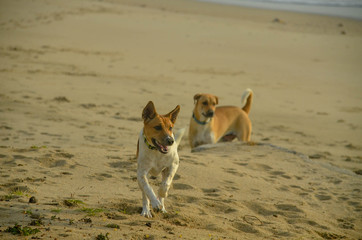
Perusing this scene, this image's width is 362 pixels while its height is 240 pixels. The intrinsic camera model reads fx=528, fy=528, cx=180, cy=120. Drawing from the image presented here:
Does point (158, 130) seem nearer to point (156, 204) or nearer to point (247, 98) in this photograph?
point (156, 204)

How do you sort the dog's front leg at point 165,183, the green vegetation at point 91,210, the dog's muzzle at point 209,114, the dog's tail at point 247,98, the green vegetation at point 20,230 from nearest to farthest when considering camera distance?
1. the green vegetation at point 20,230
2. the green vegetation at point 91,210
3. the dog's front leg at point 165,183
4. the dog's muzzle at point 209,114
5. the dog's tail at point 247,98

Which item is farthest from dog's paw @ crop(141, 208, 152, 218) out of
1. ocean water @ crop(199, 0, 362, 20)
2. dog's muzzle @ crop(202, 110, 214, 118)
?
ocean water @ crop(199, 0, 362, 20)

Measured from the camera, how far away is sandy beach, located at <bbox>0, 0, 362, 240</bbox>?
217 inches

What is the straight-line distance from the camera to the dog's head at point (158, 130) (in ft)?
17.5

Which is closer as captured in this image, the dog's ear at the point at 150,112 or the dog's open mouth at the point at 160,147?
the dog's open mouth at the point at 160,147

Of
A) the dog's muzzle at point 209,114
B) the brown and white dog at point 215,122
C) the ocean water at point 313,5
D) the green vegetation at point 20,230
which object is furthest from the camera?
the ocean water at point 313,5

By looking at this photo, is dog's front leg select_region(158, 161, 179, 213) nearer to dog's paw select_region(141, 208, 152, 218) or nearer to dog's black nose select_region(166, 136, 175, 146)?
dog's paw select_region(141, 208, 152, 218)

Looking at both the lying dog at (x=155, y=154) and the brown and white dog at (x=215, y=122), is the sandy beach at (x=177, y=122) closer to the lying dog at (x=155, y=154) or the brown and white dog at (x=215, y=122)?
the lying dog at (x=155, y=154)

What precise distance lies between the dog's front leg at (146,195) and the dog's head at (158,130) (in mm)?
350

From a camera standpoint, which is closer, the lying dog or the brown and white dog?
the lying dog

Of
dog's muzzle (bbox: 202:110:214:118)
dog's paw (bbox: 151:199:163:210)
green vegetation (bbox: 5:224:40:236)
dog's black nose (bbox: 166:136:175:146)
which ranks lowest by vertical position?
green vegetation (bbox: 5:224:40:236)

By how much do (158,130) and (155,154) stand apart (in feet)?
0.92

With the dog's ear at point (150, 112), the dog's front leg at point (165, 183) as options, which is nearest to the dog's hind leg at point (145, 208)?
the dog's front leg at point (165, 183)

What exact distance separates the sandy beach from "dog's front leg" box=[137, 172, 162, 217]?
123 millimetres
